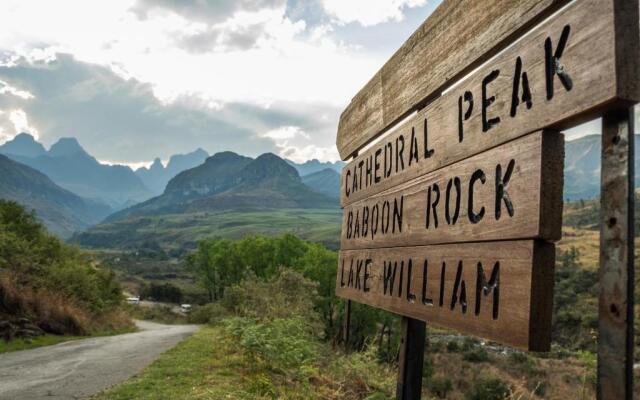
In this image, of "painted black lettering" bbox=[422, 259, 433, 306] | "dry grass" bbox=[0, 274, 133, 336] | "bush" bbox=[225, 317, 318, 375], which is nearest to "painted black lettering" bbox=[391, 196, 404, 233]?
"painted black lettering" bbox=[422, 259, 433, 306]

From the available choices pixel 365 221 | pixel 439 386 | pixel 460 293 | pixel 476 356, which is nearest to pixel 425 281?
pixel 460 293

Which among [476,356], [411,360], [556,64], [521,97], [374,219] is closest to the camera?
[556,64]

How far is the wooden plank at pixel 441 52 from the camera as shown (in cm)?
194

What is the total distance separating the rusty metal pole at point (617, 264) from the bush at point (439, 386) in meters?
22.9

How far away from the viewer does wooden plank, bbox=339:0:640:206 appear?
1.43 m

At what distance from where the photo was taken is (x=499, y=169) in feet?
6.23

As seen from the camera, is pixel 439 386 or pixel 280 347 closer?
pixel 280 347

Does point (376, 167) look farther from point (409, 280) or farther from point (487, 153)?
point (487, 153)

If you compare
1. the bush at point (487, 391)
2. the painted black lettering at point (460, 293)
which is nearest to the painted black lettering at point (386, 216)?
the painted black lettering at point (460, 293)

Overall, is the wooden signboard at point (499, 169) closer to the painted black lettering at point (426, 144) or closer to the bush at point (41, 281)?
the painted black lettering at point (426, 144)

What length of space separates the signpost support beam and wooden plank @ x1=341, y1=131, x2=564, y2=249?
0.49 metres

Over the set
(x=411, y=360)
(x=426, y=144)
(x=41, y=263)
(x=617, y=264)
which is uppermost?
(x=426, y=144)

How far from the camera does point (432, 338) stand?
4700cm

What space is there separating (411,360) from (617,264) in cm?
161
